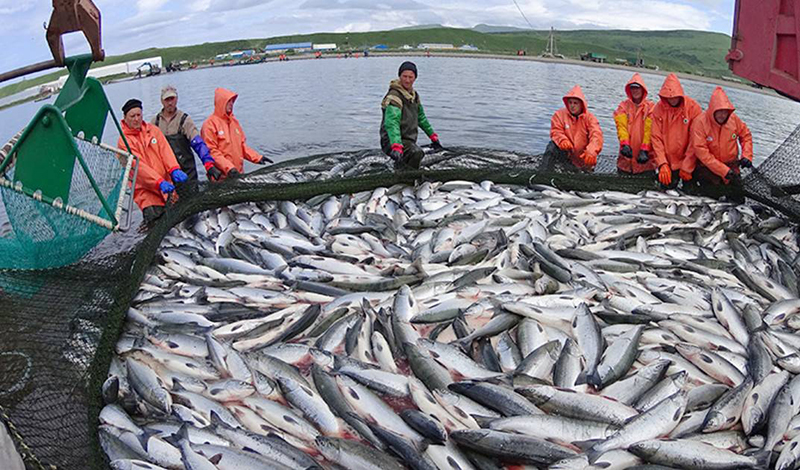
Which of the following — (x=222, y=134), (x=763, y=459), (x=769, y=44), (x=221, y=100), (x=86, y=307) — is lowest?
(x=763, y=459)

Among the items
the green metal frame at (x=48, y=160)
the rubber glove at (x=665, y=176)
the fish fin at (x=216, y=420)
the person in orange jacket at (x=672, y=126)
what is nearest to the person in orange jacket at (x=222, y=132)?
the green metal frame at (x=48, y=160)

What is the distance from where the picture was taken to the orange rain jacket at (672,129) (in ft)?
27.0

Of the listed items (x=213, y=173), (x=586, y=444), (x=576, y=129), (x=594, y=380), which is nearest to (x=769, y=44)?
(x=576, y=129)

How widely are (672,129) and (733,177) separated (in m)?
1.15

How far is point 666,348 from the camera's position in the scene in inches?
154

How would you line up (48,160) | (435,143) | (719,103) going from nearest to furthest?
(48,160), (719,103), (435,143)

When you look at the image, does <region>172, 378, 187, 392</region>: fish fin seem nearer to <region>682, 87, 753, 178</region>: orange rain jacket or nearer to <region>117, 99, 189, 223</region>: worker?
<region>117, 99, 189, 223</region>: worker

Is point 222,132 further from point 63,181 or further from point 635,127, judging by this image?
point 635,127

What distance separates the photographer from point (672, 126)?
8.27 metres

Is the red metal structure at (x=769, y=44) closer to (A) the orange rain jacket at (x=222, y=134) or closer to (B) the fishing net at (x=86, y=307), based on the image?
(B) the fishing net at (x=86, y=307)

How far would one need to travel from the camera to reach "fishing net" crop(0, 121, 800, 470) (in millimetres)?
3549

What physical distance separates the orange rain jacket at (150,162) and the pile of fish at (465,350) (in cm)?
141

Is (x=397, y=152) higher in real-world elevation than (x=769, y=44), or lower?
lower

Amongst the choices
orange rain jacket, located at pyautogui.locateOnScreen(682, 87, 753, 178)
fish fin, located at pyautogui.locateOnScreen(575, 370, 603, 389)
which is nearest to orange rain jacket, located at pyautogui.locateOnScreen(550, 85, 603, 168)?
orange rain jacket, located at pyautogui.locateOnScreen(682, 87, 753, 178)
